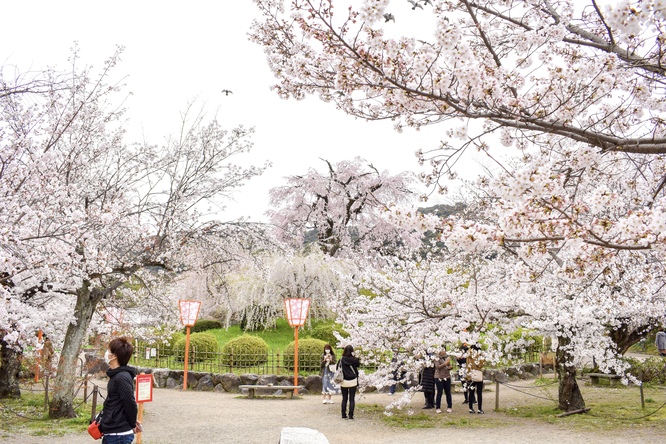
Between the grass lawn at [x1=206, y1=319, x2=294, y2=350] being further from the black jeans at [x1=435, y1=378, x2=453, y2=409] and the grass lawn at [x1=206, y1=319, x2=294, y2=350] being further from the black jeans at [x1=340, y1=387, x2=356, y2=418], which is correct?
the black jeans at [x1=340, y1=387, x2=356, y2=418]

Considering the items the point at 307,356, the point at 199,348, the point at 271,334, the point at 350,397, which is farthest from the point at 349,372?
the point at 271,334

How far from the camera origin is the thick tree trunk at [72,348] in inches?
341

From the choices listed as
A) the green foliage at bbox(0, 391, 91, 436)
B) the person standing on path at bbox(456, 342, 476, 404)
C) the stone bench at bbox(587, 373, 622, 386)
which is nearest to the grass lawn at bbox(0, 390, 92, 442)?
the green foliage at bbox(0, 391, 91, 436)

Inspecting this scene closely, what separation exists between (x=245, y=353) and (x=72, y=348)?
6.51m

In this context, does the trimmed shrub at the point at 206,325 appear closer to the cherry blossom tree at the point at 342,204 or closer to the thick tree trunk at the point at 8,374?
the cherry blossom tree at the point at 342,204

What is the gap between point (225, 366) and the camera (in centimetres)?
1471

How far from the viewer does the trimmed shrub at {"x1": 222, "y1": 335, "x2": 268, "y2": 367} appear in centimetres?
1468

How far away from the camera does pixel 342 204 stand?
23.1m

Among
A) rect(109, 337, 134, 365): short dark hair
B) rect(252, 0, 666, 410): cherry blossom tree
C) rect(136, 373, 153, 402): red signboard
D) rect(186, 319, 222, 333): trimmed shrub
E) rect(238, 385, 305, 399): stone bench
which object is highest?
rect(252, 0, 666, 410): cherry blossom tree

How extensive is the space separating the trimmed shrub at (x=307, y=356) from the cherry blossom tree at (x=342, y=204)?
825 centimetres

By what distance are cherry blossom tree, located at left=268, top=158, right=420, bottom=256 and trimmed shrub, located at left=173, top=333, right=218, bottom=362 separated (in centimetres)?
745

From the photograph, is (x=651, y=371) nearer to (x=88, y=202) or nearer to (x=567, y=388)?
(x=567, y=388)

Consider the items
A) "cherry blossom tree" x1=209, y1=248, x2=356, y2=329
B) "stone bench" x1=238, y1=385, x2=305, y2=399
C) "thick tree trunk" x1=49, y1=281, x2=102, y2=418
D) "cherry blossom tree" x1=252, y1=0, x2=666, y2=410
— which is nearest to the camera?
"cherry blossom tree" x1=252, y1=0, x2=666, y2=410

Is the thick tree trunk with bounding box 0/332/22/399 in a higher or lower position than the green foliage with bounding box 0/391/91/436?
higher
